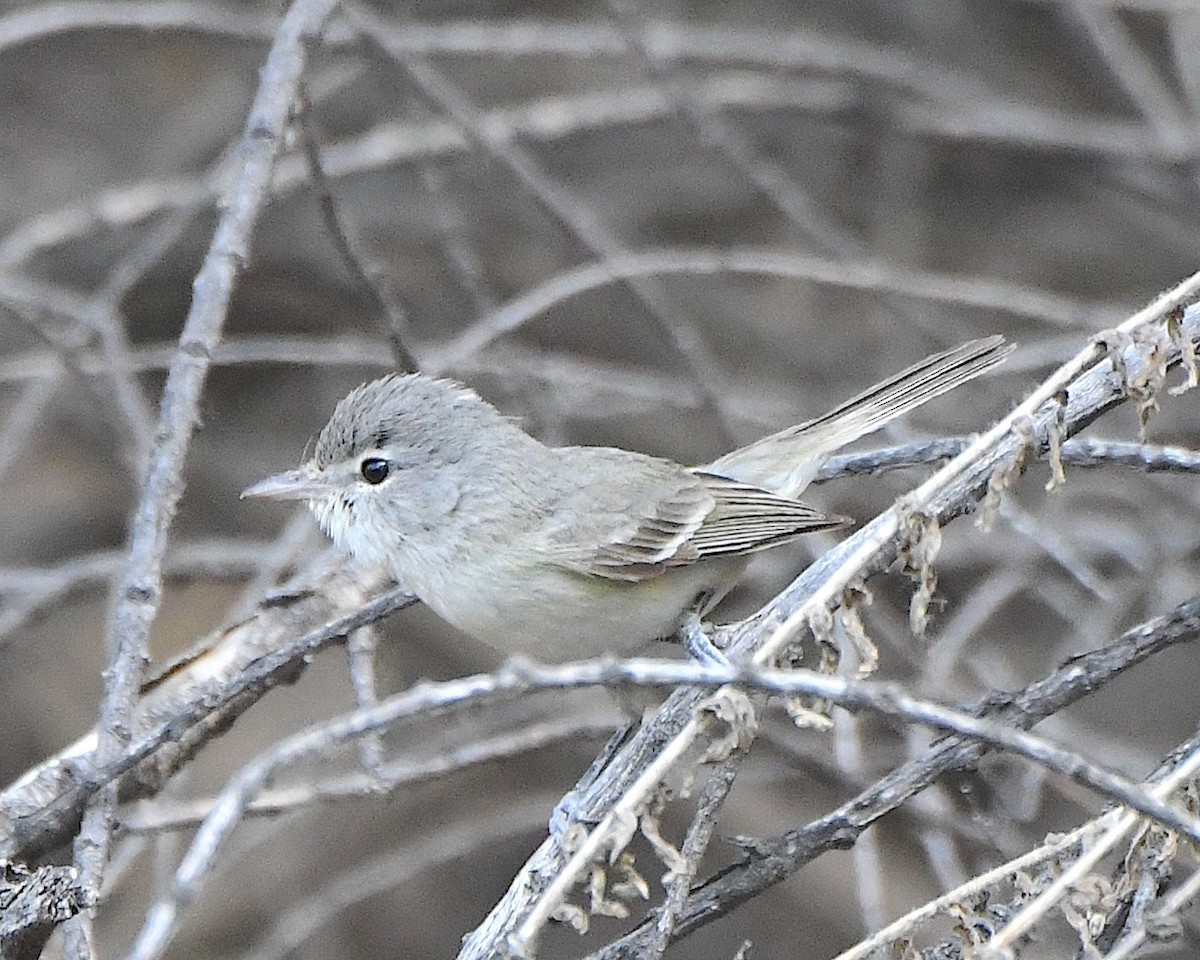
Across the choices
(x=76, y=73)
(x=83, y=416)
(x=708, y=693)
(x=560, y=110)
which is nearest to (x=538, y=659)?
(x=708, y=693)

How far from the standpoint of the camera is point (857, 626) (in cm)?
209

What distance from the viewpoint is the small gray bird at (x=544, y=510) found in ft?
11.4

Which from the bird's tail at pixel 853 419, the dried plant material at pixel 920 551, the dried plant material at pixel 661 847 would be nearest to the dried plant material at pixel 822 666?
the dried plant material at pixel 920 551

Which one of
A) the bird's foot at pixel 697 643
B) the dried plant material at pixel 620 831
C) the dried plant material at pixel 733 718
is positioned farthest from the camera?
the bird's foot at pixel 697 643

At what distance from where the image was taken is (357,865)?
6418 mm

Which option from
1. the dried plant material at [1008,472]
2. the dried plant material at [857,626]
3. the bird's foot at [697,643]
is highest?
the bird's foot at [697,643]

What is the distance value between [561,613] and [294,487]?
28.5 inches

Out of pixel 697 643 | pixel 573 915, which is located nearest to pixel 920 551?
pixel 573 915

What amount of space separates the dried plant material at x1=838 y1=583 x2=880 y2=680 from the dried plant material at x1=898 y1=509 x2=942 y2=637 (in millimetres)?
74

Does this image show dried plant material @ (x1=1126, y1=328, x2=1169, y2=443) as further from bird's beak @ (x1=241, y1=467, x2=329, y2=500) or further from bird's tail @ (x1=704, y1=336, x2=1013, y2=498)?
bird's beak @ (x1=241, y1=467, x2=329, y2=500)

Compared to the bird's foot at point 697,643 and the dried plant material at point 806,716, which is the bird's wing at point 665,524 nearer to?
the bird's foot at point 697,643

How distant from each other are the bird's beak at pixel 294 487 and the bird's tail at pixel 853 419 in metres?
1.12

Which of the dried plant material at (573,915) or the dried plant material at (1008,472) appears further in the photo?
the dried plant material at (1008,472)

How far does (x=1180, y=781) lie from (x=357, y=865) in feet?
16.1
